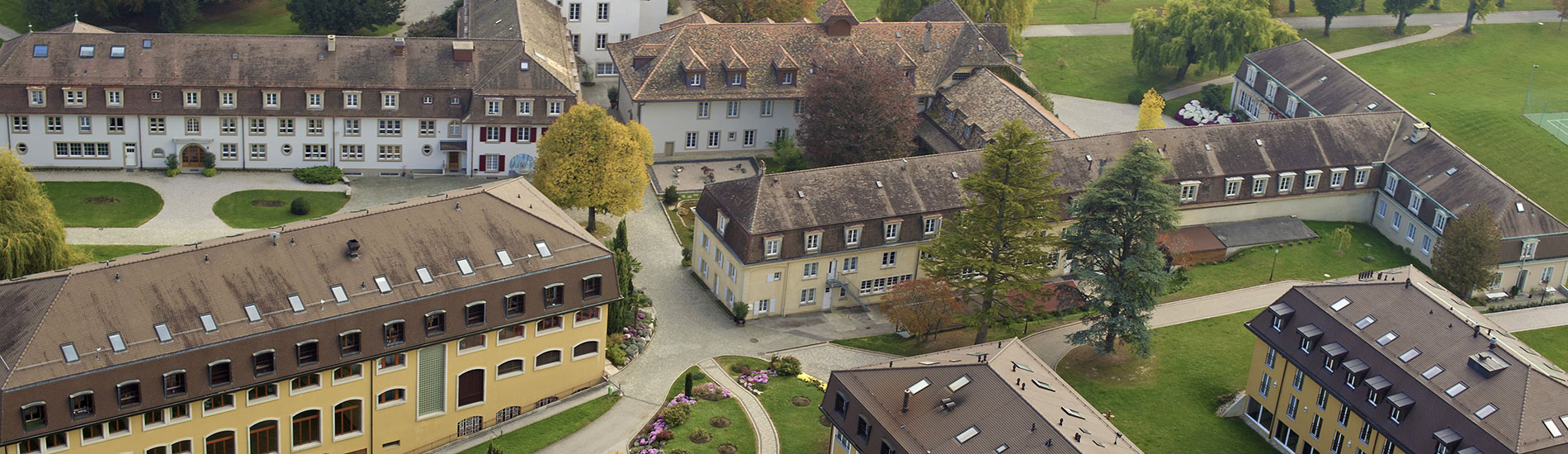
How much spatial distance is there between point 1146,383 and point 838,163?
1236 inches

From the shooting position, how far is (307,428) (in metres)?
84.9

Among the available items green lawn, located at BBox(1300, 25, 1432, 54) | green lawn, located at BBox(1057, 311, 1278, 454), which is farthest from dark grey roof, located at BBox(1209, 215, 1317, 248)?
green lawn, located at BBox(1300, 25, 1432, 54)

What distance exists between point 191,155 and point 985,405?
65.1 m

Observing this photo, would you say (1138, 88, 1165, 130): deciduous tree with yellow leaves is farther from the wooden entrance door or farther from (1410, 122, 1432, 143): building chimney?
the wooden entrance door

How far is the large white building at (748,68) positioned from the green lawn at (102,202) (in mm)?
34112

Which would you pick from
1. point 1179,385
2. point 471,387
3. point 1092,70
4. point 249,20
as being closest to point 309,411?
point 471,387

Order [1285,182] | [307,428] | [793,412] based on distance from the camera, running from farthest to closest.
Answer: [1285,182] → [793,412] → [307,428]

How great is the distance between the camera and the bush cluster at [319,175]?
117 m

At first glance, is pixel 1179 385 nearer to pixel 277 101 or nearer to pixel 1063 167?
pixel 1063 167

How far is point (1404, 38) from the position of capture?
16138 cm

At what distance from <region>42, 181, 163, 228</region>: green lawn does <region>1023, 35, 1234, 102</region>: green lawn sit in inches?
2934

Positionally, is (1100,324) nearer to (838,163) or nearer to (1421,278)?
(1421,278)

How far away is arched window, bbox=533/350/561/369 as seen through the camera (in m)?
91.5

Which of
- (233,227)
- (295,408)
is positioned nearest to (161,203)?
(233,227)
